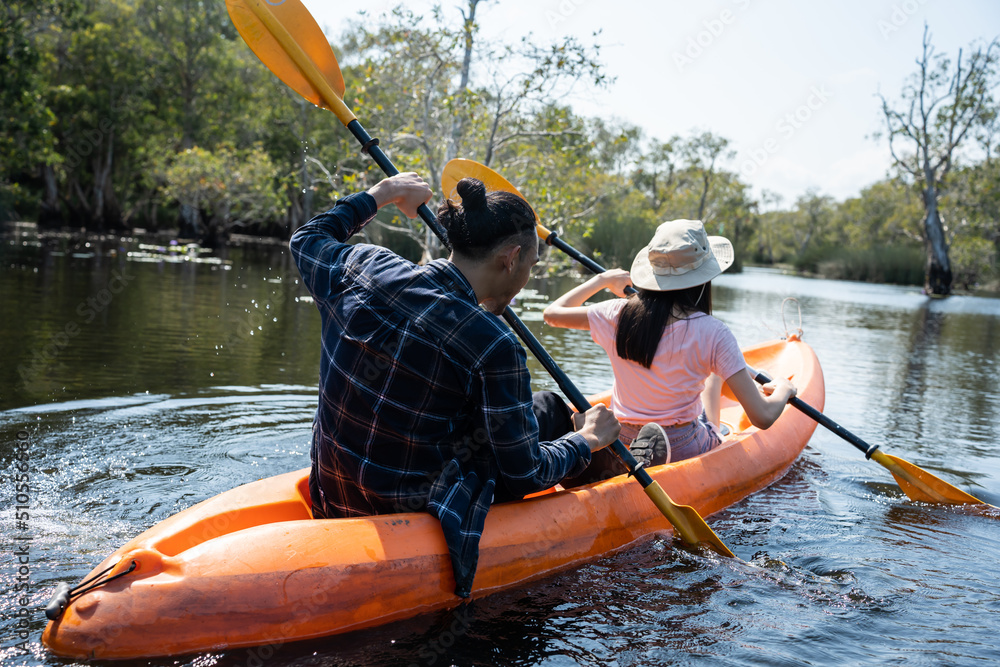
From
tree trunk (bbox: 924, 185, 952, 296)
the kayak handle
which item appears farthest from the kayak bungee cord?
tree trunk (bbox: 924, 185, 952, 296)

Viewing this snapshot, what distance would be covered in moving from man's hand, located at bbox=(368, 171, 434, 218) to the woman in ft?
3.50

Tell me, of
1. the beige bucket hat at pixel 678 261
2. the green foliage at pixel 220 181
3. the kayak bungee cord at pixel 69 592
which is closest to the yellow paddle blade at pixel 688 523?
the beige bucket hat at pixel 678 261

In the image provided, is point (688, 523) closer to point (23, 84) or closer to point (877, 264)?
point (23, 84)

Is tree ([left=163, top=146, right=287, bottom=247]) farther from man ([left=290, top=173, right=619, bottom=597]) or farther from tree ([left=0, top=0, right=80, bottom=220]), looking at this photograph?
man ([left=290, top=173, right=619, bottom=597])

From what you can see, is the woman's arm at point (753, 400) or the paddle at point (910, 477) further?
the paddle at point (910, 477)

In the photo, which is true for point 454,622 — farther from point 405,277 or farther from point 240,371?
point 240,371

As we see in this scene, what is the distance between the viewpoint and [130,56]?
2691cm

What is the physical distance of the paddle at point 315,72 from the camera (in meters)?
3.11

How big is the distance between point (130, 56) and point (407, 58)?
2152 cm

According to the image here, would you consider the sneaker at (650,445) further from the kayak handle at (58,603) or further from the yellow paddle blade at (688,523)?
the kayak handle at (58,603)

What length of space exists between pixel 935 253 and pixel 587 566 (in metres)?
27.8

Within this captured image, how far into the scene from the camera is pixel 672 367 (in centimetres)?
326

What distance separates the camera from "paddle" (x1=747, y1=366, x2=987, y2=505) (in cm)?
420

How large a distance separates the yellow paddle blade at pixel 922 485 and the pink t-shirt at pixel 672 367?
153cm
